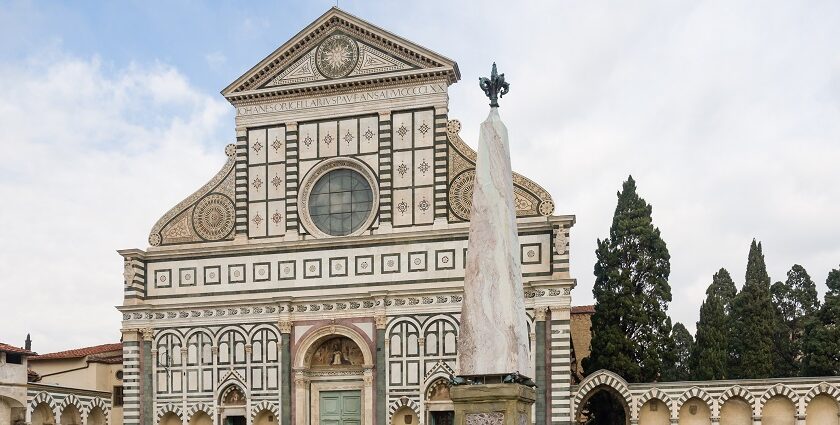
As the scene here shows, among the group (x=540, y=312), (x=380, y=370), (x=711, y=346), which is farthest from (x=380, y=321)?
(x=711, y=346)

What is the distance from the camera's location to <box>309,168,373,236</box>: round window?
103 ft

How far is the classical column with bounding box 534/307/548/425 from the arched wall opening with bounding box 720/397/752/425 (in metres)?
4.73

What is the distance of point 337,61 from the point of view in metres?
32.1

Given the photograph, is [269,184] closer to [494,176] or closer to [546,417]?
[546,417]

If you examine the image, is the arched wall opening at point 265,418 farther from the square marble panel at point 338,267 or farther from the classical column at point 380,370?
the square marble panel at point 338,267

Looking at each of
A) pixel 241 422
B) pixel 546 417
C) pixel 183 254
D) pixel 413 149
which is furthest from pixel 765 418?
pixel 183 254

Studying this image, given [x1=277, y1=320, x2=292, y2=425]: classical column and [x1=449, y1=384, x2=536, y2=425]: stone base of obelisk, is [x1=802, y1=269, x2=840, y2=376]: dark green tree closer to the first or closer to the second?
[x1=277, y1=320, x2=292, y2=425]: classical column

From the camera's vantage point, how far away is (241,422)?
31719mm

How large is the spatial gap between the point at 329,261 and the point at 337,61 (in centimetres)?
608

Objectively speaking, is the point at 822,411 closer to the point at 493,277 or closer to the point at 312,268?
the point at 312,268

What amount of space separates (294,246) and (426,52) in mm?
6858

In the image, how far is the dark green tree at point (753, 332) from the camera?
112ft

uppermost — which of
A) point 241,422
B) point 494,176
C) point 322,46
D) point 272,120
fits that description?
point 322,46

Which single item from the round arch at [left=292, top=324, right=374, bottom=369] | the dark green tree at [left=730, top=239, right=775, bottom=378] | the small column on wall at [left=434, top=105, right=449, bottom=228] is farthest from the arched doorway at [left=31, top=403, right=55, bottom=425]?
the dark green tree at [left=730, top=239, right=775, bottom=378]
